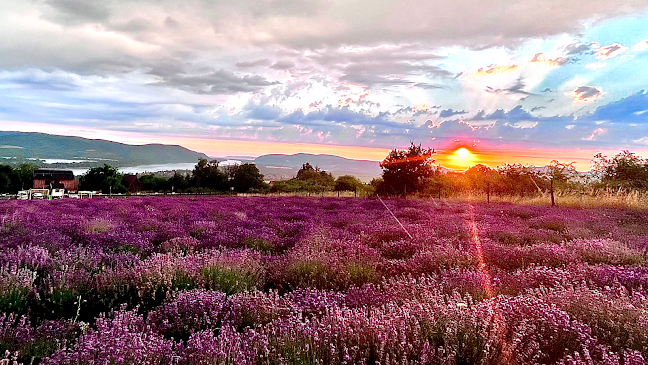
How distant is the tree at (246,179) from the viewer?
54656 millimetres

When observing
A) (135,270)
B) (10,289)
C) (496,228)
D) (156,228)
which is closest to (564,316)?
(135,270)

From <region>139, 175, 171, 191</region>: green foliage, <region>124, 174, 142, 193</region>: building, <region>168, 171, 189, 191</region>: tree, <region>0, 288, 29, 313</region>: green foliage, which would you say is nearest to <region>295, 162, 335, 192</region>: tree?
<region>168, 171, 189, 191</region>: tree

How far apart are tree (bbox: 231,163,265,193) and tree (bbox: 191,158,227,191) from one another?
2.33 metres

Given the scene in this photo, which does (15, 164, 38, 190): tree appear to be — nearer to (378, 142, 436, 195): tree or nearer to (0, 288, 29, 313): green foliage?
(378, 142, 436, 195): tree

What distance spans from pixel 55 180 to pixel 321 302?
9269cm

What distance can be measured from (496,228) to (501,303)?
5.55 m

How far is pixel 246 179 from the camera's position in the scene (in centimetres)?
5497

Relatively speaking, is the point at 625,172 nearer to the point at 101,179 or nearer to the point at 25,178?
the point at 101,179

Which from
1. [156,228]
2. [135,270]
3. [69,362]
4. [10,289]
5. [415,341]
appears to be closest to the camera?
[69,362]

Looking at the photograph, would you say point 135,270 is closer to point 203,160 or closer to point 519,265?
point 519,265

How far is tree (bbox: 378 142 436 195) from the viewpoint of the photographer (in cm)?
2880

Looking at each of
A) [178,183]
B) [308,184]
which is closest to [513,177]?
[308,184]

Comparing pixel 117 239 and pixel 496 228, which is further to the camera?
pixel 496 228

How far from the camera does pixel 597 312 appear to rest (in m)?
2.93
